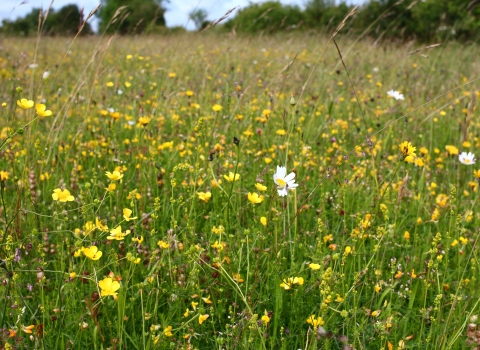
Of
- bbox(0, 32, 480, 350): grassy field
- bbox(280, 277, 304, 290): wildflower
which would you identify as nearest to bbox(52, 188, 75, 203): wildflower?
bbox(0, 32, 480, 350): grassy field

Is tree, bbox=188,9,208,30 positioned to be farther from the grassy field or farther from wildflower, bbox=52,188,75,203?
wildflower, bbox=52,188,75,203

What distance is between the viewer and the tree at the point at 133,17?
2.84m

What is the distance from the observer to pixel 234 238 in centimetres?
181

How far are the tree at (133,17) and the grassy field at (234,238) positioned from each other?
49cm

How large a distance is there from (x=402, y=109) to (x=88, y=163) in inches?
109

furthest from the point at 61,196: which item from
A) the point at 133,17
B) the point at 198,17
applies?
the point at 133,17

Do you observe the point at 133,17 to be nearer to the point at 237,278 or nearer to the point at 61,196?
the point at 61,196

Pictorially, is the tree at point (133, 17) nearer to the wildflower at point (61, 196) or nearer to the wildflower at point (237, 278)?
the wildflower at point (61, 196)

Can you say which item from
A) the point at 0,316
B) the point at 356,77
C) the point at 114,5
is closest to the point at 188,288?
the point at 0,316

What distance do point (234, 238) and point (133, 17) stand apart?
21307 millimetres

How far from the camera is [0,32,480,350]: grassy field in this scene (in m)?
1.33

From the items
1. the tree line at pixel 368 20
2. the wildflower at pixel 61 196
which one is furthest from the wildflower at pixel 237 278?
the tree line at pixel 368 20

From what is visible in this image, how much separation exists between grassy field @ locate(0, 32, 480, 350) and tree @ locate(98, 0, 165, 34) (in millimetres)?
486

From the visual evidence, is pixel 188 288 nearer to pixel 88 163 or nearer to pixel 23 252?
pixel 23 252
